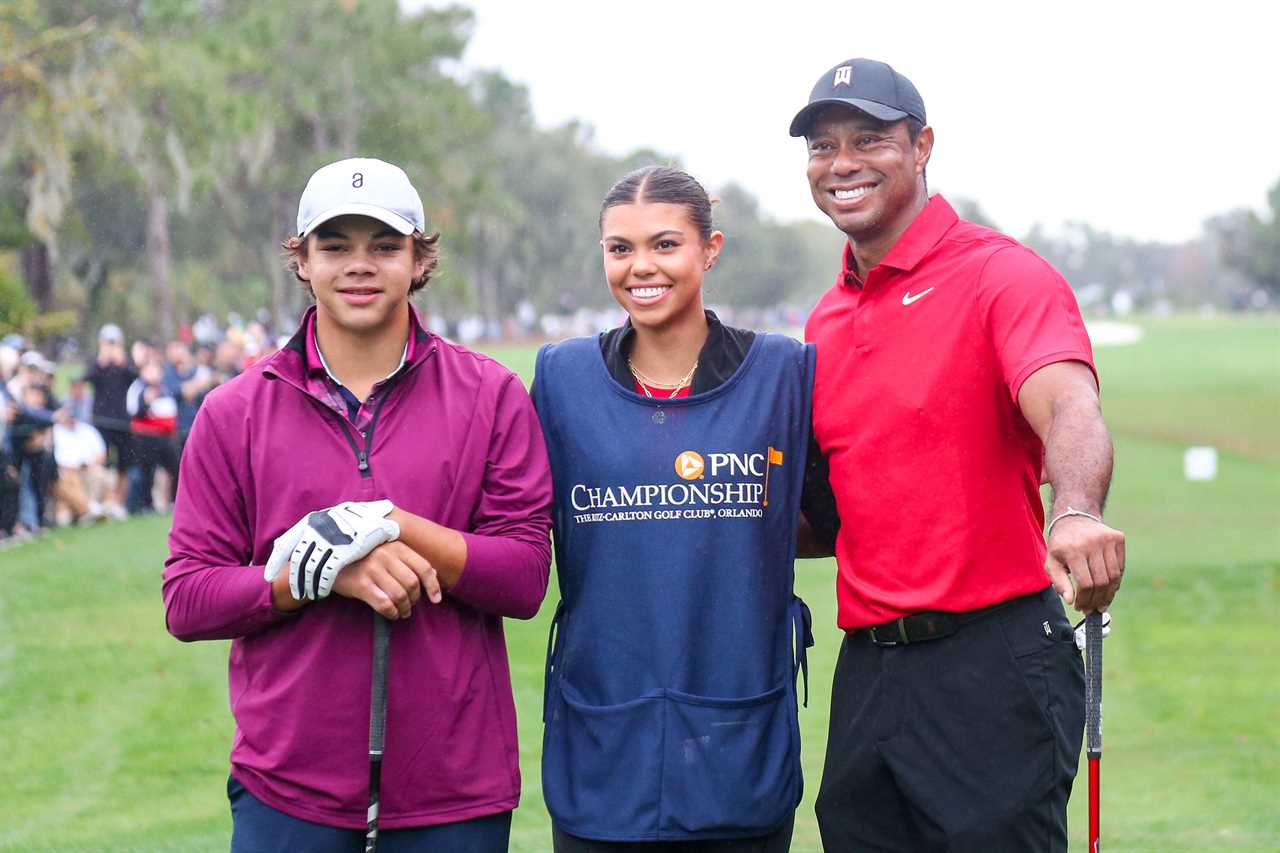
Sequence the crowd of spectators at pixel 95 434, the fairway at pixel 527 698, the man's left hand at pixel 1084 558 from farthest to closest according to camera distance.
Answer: the crowd of spectators at pixel 95 434 → the fairway at pixel 527 698 → the man's left hand at pixel 1084 558

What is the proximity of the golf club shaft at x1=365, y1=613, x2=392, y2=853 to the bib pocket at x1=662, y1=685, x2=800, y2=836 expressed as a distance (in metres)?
0.67

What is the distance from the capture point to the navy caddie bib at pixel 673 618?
3791mm

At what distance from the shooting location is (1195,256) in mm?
173750

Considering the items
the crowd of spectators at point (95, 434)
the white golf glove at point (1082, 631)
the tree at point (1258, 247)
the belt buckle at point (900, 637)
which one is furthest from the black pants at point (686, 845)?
the tree at point (1258, 247)

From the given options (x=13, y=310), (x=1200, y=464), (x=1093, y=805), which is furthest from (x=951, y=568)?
(x=13, y=310)

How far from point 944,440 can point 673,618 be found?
76 centimetres

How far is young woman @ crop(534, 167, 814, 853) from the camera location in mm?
3793

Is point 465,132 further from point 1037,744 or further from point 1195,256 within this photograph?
point 1195,256

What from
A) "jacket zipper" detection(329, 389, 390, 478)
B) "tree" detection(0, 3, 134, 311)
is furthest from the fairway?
"tree" detection(0, 3, 134, 311)

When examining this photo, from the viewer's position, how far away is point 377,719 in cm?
346

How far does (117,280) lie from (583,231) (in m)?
40.9

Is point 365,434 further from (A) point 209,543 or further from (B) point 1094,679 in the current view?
(B) point 1094,679

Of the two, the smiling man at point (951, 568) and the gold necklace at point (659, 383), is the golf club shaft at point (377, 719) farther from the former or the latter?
the smiling man at point (951, 568)

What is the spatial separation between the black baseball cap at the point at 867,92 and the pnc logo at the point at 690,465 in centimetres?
100
